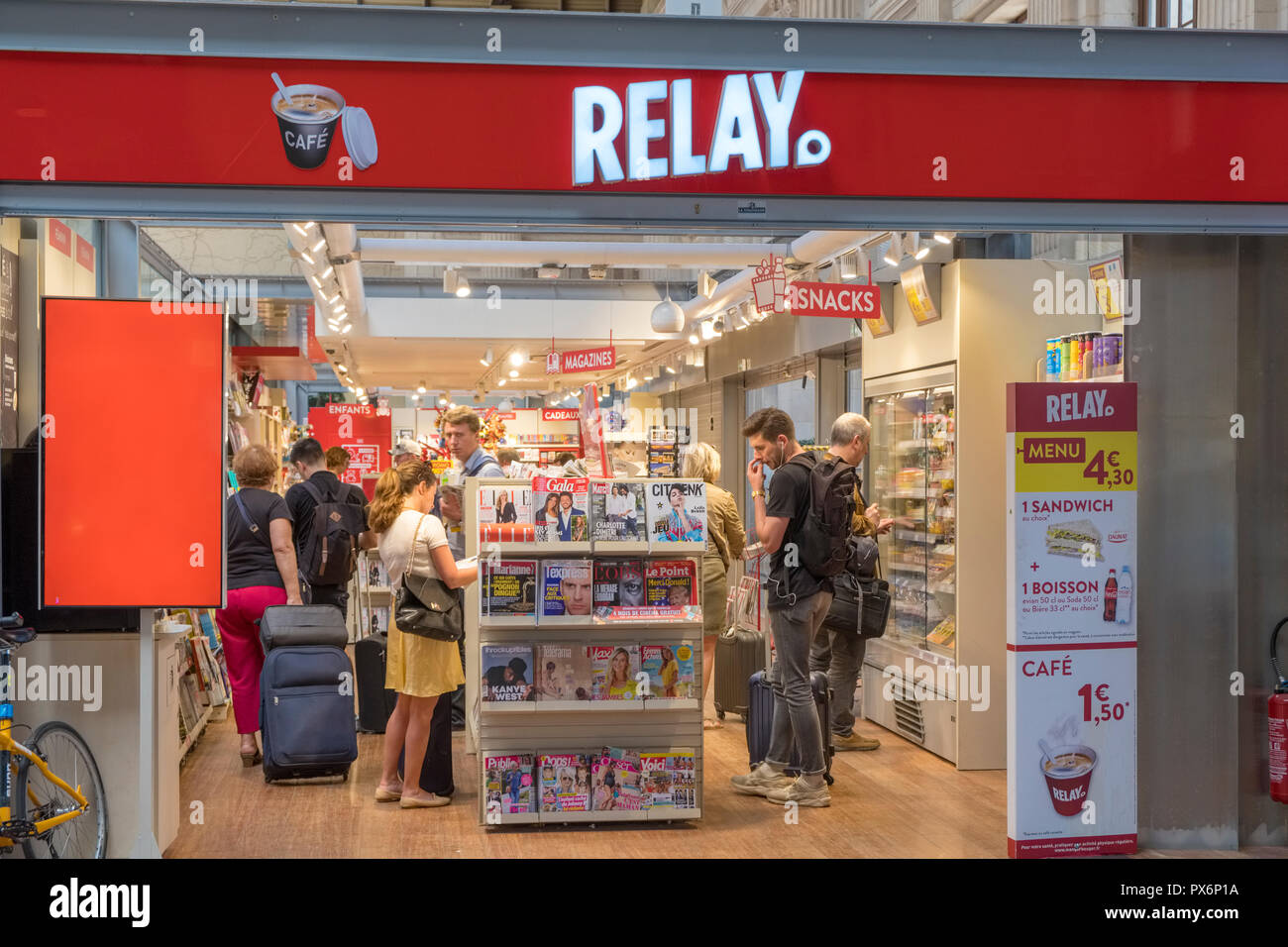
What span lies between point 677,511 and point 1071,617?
1.79 meters

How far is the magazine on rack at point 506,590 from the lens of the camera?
18.7 feet

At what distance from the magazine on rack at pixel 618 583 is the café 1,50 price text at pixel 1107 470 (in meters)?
2.00

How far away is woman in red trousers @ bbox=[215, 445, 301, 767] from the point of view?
7.05 m

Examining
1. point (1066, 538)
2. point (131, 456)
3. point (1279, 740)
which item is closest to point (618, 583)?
point (1066, 538)

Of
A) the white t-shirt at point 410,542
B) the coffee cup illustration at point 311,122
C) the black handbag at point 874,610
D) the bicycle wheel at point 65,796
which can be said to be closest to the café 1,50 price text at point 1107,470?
the black handbag at point 874,610

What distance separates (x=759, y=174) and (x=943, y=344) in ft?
9.48

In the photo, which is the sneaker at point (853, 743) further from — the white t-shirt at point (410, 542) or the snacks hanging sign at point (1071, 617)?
the white t-shirt at point (410, 542)

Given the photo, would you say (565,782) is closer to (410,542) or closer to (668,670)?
(668,670)

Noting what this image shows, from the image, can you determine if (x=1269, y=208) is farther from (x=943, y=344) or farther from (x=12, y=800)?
(x=12, y=800)

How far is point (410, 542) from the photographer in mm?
5898

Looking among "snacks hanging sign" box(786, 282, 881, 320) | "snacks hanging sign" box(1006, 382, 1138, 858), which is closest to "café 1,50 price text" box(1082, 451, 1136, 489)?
"snacks hanging sign" box(1006, 382, 1138, 858)

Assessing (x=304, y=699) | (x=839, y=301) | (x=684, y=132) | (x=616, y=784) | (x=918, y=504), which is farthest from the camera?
(x=918, y=504)
